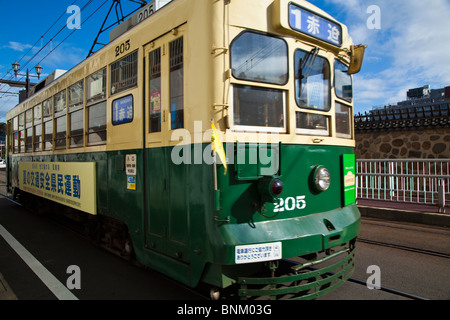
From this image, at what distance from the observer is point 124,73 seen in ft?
13.2

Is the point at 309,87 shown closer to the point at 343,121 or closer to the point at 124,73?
the point at 343,121

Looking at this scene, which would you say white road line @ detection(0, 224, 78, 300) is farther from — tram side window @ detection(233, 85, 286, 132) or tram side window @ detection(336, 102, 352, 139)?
tram side window @ detection(336, 102, 352, 139)

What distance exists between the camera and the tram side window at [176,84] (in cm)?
314

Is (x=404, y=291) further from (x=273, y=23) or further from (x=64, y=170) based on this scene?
(x=64, y=170)

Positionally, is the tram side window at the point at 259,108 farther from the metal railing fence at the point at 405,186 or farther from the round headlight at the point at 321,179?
the metal railing fence at the point at 405,186

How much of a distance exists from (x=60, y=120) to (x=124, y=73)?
283 centimetres

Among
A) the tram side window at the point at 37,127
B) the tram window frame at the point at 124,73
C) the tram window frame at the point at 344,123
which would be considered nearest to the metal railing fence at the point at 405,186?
the tram window frame at the point at 344,123

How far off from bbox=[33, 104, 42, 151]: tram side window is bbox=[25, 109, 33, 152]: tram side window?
35 centimetres

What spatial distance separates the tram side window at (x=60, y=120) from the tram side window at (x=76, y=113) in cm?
38

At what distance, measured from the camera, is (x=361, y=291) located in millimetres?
3488

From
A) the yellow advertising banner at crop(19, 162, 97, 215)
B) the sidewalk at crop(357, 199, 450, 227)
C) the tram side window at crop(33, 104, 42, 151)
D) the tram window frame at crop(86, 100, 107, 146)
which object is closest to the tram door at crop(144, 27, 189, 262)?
the tram window frame at crop(86, 100, 107, 146)

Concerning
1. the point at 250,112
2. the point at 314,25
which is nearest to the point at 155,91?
the point at 250,112
